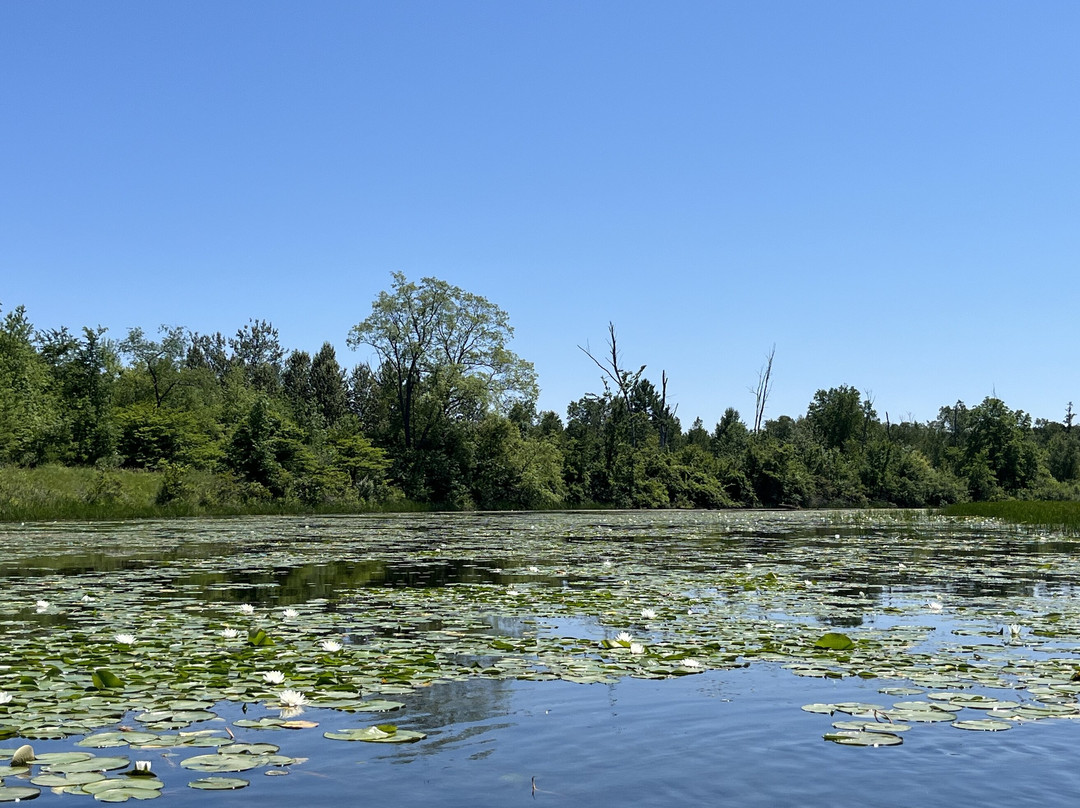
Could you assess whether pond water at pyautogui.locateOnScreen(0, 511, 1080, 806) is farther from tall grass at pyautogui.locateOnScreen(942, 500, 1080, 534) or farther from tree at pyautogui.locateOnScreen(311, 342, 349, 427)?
tree at pyautogui.locateOnScreen(311, 342, 349, 427)

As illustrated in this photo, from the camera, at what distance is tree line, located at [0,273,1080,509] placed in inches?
1921

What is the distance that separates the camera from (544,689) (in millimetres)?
6395

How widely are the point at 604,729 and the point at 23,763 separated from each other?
318 cm

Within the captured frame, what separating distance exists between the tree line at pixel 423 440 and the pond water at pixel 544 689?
35.0 meters

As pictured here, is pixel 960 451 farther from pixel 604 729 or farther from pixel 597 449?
pixel 604 729

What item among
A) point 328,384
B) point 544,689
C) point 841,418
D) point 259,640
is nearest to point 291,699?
point 544,689

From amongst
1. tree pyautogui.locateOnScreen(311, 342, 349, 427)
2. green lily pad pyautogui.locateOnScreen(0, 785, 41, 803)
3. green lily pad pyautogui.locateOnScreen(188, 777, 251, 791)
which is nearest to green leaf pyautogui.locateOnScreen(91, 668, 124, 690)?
green lily pad pyautogui.locateOnScreen(0, 785, 41, 803)

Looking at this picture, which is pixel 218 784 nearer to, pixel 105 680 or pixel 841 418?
pixel 105 680

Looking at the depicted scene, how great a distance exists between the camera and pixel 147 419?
166 ft

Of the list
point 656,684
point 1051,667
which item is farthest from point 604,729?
point 1051,667

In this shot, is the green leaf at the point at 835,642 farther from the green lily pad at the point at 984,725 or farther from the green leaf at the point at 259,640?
the green leaf at the point at 259,640

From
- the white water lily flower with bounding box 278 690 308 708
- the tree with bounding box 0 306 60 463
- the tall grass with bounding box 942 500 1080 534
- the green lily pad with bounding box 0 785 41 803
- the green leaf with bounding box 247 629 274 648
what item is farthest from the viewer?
the tree with bounding box 0 306 60 463

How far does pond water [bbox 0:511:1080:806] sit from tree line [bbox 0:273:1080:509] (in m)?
35.0

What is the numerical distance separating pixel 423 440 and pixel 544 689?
178 ft
